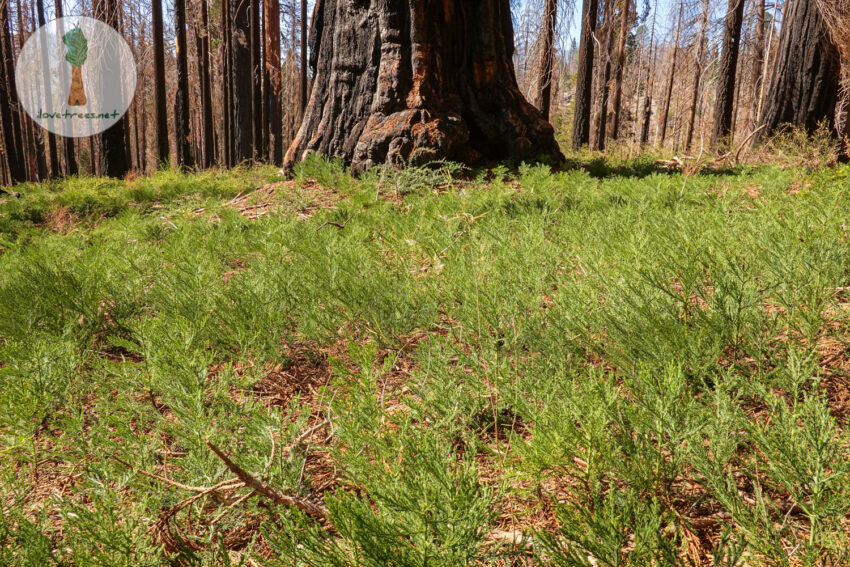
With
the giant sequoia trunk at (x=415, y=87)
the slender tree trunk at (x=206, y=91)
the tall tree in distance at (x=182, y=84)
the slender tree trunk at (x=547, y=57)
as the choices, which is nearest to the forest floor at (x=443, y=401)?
the giant sequoia trunk at (x=415, y=87)

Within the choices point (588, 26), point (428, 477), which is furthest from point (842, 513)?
point (588, 26)

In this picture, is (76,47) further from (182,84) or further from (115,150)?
Result: (115,150)

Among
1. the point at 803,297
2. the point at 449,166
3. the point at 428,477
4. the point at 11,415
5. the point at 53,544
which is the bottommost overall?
the point at 53,544

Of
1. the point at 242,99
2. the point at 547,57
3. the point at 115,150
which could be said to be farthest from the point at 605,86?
the point at 115,150

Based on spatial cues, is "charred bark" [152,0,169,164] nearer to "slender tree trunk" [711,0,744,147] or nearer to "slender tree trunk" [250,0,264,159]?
"slender tree trunk" [250,0,264,159]

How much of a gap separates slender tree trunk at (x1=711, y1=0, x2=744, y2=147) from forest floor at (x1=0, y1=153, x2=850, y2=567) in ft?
30.0

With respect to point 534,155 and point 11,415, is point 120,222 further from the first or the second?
point 534,155

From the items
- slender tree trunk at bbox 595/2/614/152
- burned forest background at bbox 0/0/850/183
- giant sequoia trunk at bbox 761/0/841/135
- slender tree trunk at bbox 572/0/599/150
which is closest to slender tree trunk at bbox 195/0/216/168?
burned forest background at bbox 0/0/850/183

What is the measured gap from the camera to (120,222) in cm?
501

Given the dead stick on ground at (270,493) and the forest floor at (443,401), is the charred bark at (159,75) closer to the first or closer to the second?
the forest floor at (443,401)

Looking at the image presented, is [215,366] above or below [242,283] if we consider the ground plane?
below

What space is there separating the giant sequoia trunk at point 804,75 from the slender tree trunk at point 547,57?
3.87 meters

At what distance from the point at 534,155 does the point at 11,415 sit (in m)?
5.94

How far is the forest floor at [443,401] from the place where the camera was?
3.38 feet
